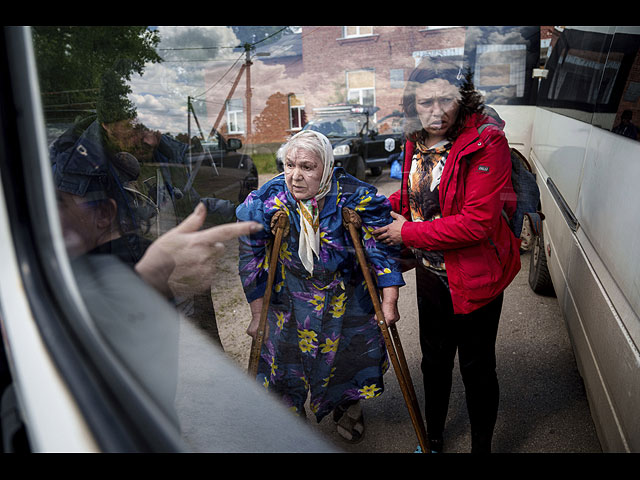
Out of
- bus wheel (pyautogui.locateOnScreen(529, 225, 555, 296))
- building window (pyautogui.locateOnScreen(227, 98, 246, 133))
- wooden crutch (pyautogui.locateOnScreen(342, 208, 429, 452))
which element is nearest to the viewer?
building window (pyautogui.locateOnScreen(227, 98, 246, 133))

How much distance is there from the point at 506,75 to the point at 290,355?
4.36 ft

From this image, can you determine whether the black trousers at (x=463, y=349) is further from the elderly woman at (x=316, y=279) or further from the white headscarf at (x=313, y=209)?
the white headscarf at (x=313, y=209)

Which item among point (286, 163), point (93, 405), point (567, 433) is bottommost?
point (567, 433)

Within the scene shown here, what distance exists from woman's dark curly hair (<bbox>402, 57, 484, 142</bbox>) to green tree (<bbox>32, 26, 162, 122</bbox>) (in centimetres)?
79

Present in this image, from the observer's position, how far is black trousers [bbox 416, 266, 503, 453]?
84.0 inches

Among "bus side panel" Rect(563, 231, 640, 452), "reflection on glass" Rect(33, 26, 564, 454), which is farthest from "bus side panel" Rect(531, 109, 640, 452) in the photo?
"reflection on glass" Rect(33, 26, 564, 454)

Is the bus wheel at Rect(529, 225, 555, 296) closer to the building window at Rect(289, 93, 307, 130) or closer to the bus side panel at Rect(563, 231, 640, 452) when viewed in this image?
the bus side panel at Rect(563, 231, 640, 452)

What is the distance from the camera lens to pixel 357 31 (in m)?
1.33

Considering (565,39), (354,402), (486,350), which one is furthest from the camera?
(354,402)

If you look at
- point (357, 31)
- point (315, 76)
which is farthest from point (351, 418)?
point (357, 31)

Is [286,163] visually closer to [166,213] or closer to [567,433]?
[166,213]

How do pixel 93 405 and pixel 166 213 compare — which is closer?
pixel 93 405

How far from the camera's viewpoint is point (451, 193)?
6.07ft
